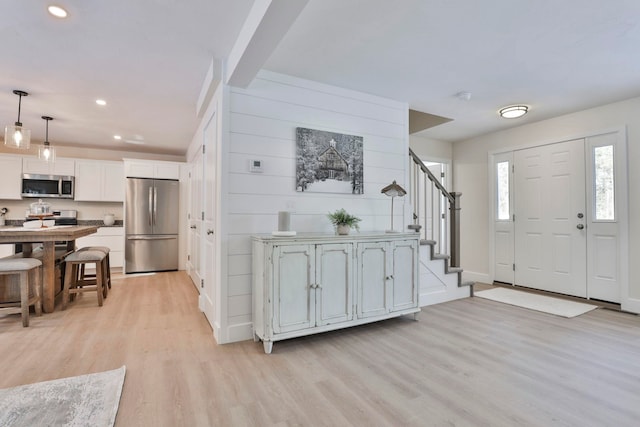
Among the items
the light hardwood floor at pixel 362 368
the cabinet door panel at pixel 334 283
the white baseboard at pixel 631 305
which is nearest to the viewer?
the light hardwood floor at pixel 362 368

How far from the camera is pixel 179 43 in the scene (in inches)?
99.8

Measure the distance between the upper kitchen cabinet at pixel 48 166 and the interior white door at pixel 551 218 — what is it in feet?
25.2

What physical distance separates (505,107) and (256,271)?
12.2 ft

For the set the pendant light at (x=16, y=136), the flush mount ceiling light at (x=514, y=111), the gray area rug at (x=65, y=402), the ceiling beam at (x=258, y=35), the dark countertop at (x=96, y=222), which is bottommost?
the gray area rug at (x=65, y=402)

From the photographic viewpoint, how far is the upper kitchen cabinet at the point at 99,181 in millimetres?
5828

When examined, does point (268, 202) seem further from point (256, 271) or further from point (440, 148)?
point (440, 148)

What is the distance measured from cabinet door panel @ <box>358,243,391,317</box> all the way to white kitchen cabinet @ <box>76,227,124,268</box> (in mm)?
5065

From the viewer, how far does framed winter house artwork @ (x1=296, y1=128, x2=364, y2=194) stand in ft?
10.4

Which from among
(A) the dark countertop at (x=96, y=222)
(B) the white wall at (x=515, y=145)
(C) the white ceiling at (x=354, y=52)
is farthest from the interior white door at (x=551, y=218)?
(A) the dark countertop at (x=96, y=222)

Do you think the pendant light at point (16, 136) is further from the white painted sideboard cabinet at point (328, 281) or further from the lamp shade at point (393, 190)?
the lamp shade at point (393, 190)

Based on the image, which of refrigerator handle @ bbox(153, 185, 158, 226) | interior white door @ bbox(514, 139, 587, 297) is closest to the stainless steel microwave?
refrigerator handle @ bbox(153, 185, 158, 226)

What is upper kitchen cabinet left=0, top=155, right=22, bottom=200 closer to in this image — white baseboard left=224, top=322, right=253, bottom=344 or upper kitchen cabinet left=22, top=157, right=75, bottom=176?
upper kitchen cabinet left=22, top=157, right=75, bottom=176

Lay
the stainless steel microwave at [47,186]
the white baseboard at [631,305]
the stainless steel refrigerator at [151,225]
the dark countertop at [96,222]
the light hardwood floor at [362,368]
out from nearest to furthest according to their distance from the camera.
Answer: the light hardwood floor at [362,368]
the white baseboard at [631,305]
the stainless steel microwave at [47,186]
the stainless steel refrigerator at [151,225]
the dark countertop at [96,222]

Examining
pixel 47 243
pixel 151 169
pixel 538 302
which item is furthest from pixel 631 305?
pixel 151 169
